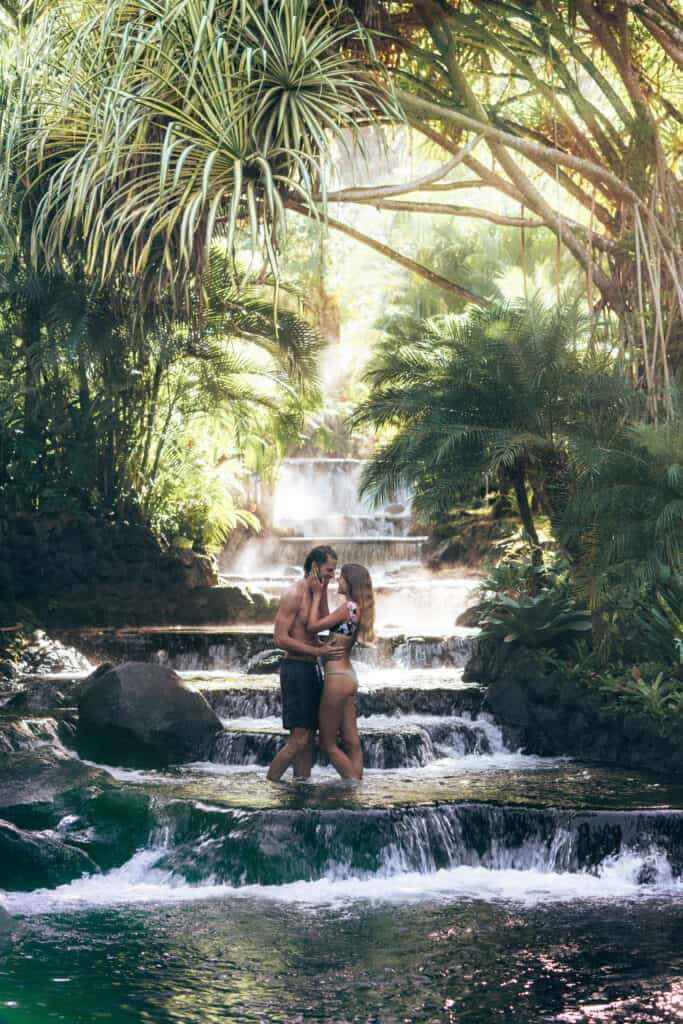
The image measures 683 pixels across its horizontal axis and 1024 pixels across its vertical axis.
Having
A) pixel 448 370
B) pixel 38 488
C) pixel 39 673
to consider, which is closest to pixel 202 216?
pixel 448 370

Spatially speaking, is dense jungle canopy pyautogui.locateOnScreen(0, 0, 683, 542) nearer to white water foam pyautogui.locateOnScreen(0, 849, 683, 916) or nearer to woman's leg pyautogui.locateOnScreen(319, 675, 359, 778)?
woman's leg pyautogui.locateOnScreen(319, 675, 359, 778)

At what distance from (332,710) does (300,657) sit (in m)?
0.38

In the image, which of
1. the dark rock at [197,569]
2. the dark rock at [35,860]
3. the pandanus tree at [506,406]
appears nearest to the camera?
the dark rock at [35,860]

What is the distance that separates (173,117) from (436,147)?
411 cm

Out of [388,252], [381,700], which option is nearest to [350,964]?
[381,700]

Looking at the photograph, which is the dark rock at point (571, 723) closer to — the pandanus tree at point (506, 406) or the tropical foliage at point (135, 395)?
the pandanus tree at point (506, 406)

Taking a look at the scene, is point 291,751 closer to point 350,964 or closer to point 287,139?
point 350,964

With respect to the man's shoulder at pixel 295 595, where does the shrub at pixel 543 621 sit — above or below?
below

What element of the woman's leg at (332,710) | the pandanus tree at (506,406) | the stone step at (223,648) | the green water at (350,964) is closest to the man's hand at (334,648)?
the woman's leg at (332,710)

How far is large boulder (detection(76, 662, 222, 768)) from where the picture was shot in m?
9.23

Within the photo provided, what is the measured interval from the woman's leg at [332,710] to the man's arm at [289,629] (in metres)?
0.25

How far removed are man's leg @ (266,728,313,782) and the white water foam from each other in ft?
3.54

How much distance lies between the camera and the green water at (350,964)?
16.2 feet

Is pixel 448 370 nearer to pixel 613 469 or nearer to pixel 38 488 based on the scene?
pixel 613 469
